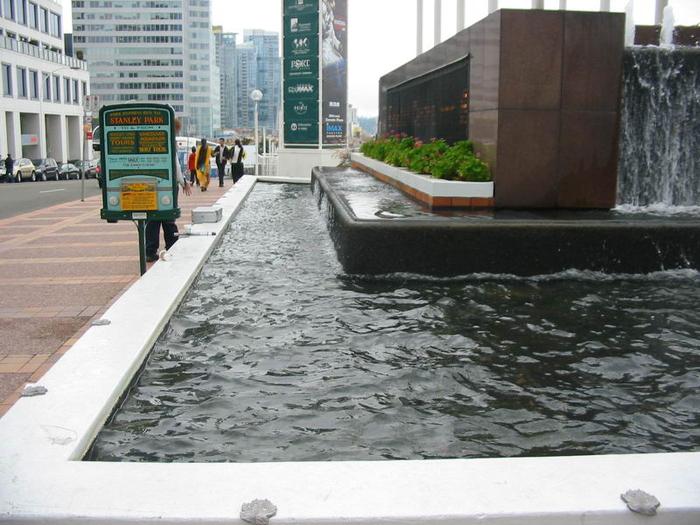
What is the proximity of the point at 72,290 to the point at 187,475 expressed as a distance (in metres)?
5.08

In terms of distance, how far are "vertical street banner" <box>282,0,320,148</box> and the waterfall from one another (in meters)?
27.5

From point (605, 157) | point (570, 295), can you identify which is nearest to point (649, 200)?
point (605, 157)

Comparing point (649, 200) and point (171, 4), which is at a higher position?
point (171, 4)

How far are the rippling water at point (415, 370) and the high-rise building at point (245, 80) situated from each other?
154 metres

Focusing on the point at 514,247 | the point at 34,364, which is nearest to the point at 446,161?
the point at 514,247

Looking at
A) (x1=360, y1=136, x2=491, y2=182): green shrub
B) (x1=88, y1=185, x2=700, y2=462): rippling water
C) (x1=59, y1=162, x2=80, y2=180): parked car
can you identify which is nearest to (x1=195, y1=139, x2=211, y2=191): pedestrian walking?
(x1=360, y1=136, x2=491, y2=182): green shrub

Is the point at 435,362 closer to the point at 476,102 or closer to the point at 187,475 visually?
the point at 187,475

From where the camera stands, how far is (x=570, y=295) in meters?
7.23

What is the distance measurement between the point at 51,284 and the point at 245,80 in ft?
553

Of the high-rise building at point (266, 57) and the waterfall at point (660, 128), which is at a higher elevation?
the high-rise building at point (266, 57)

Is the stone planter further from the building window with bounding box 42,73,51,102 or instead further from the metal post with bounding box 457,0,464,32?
the building window with bounding box 42,73,51,102

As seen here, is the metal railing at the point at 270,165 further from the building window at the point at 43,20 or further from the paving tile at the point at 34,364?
the building window at the point at 43,20

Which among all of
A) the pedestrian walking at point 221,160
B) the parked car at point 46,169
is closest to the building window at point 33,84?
the parked car at point 46,169

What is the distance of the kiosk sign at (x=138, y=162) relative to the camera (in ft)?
24.4
